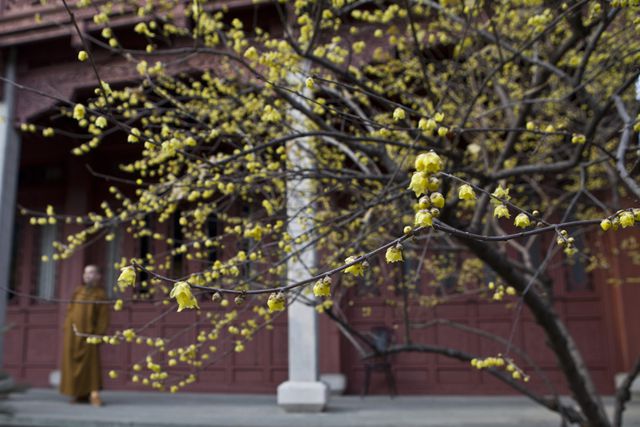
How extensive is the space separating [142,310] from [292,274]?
11.1ft

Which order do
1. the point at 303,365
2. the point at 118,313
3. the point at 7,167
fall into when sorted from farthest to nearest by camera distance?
the point at 118,313
the point at 7,167
the point at 303,365

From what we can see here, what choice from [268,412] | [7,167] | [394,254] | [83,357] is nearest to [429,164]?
[394,254]

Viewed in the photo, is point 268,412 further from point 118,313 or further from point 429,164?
point 429,164

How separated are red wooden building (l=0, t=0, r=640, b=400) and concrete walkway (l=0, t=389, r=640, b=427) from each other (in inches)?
18.4

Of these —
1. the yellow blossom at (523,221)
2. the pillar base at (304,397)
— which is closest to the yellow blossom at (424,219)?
the yellow blossom at (523,221)

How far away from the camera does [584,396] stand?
3.78 m

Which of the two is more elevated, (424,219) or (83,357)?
(424,219)

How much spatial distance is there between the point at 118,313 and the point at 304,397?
12.0 feet

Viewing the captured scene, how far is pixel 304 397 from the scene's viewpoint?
609cm

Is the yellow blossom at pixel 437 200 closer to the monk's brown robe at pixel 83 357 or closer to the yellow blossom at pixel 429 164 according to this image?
the yellow blossom at pixel 429 164

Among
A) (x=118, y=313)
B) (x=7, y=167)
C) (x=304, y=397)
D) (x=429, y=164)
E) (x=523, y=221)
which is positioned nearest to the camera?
(x=429, y=164)

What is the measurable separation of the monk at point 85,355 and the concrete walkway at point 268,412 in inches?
8.0

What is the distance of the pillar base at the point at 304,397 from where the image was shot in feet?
19.9

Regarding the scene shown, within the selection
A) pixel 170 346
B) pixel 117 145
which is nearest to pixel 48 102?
pixel 117 145
